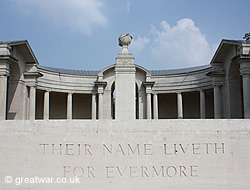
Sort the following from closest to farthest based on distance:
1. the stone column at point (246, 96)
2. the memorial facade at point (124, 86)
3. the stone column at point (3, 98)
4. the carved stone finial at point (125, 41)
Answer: the memorial facade at point (124, 86) < the carved stone finial at point (125, 41) < the stone column at point (3, 98) < the stone column at point (246, 96)

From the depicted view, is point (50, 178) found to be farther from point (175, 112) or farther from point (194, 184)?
point (175, 112)

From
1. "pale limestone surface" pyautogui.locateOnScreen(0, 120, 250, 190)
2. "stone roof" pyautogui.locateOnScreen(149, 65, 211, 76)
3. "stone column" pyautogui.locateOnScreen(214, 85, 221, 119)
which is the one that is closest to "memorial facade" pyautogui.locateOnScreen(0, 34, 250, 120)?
"stone column" pyautogui.locateOnScreen(214, 85, 221, 119)

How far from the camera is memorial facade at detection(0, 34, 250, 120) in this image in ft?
54.8

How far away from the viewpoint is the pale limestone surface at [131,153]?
35.1ft

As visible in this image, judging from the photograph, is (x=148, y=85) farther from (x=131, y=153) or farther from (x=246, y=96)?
(x=131, y=153)

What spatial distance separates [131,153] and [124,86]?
6.30 m

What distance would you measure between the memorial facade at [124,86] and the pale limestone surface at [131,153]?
5294mm

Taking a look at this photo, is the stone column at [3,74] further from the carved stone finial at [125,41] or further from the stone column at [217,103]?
the stone column at [217,103]

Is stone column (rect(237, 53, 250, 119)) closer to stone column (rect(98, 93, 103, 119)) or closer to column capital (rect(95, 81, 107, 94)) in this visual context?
column capital (rect(95, 81, 107, 94))

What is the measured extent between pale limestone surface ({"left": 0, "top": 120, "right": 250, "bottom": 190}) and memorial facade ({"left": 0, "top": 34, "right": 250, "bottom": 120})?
5.29 m

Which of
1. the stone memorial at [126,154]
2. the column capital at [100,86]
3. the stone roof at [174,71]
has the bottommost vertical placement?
the stone memorial at [126,154]

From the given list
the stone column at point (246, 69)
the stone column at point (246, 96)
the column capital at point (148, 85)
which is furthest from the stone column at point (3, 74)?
the stone column at point (246, 96)

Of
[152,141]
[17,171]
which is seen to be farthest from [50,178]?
[152,141]

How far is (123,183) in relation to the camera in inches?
422
